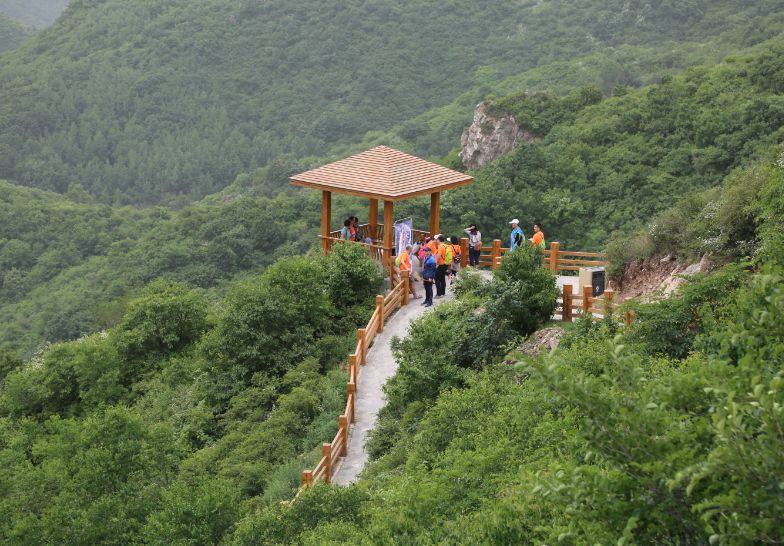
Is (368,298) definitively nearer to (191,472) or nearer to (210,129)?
(191,472)

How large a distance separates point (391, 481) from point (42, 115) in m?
75.0

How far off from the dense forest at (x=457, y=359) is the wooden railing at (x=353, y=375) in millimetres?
413

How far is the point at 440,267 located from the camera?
20625 mm

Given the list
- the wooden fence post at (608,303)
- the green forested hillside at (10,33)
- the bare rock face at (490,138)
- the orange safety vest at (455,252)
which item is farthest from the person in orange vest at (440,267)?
the green forested hillside at (10,33)

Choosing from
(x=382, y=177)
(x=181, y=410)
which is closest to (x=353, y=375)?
(x=181, y=410)

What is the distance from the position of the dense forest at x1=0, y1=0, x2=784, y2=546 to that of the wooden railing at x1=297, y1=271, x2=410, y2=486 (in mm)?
413

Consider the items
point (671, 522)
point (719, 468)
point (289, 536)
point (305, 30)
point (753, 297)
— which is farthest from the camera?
point (305, 30)

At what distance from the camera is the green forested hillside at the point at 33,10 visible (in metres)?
146

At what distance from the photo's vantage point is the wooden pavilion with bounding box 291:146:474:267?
21.1 metres

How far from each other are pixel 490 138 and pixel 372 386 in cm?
2696

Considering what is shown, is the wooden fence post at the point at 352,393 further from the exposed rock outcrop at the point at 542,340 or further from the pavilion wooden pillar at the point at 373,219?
the pavilion wooden pillar at the point at 373,219

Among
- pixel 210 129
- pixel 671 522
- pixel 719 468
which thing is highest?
pixel 719 468

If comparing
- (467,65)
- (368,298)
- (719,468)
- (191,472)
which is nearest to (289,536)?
(191,472)

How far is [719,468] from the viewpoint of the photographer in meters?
6.30
